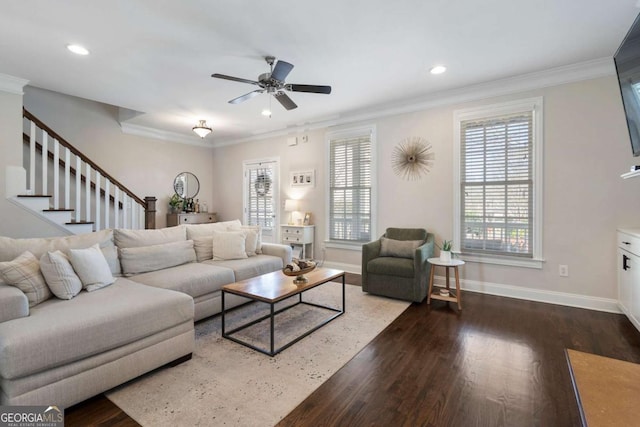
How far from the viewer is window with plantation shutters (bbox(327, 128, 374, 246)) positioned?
4.88 meters

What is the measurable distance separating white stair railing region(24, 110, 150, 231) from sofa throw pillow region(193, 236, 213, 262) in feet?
5.99

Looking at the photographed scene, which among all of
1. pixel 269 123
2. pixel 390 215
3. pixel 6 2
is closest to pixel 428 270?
pixel 390 215

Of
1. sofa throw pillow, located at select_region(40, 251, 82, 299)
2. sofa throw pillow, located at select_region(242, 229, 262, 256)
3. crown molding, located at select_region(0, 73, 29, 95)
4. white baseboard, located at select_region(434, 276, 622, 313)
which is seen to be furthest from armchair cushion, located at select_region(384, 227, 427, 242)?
crown molding, located at select_region(0, 73, 29, 95)

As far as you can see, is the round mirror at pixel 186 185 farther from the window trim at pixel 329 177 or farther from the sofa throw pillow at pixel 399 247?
the sofa throw pillow at pixel 399 247

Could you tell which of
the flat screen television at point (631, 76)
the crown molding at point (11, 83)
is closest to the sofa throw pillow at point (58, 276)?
the crown molding at point (11, 83)

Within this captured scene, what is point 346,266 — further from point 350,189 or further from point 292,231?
point 350,189

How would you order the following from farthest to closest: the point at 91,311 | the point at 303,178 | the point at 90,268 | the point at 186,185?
1. the point at 186,185
2. the point at 303,178
3. the point at 90,268
4. the point at 91,311

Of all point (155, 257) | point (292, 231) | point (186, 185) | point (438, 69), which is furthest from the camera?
point (186, 185)

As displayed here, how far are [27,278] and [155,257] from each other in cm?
114

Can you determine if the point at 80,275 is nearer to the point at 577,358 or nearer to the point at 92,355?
the point at 92,355

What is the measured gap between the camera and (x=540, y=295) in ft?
11.8

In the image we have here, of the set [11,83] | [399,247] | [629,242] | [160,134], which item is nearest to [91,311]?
[399,247]

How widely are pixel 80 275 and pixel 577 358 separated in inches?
119

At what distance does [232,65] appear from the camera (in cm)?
327
